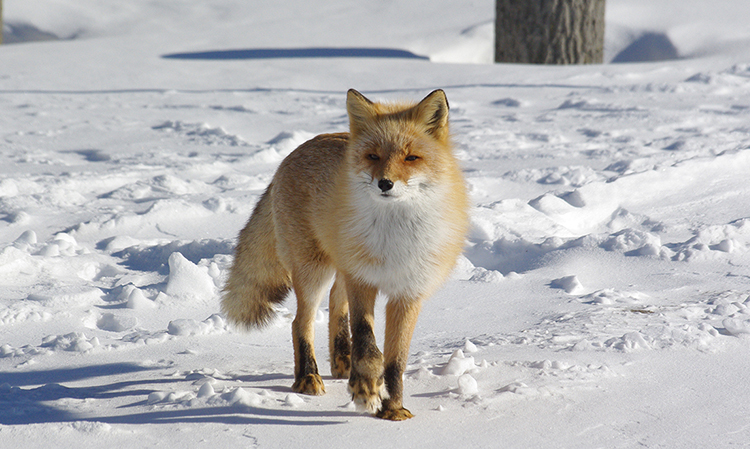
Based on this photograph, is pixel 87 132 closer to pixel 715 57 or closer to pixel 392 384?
pixel 392 384

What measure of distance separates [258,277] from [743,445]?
7.08 ft

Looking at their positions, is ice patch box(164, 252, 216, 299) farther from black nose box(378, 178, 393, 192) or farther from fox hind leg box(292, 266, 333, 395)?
black nose box(378, 178, 393, 192)

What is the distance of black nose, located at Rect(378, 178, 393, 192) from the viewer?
2471 mm

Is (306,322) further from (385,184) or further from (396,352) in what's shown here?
(385,184)

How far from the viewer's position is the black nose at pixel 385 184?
2.47 meters

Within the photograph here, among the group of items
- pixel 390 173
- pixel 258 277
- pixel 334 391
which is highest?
pixel 390 173

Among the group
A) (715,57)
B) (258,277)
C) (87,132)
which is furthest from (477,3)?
(258,277)

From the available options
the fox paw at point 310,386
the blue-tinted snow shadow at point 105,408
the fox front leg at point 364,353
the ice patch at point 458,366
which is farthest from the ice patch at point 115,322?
the ice patch at point 458,366

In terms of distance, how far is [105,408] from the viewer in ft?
9.07

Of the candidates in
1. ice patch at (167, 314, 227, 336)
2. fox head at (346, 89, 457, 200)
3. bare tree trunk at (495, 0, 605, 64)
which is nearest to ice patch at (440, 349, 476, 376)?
fox head at (346, 89, 457, 200)

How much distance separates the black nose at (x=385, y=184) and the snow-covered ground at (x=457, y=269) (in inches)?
35.6

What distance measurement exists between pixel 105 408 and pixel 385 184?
1.43 meters

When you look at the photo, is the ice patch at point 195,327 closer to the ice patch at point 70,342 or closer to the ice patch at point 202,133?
the ice patch at point 70,342

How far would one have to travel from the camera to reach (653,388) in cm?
282
